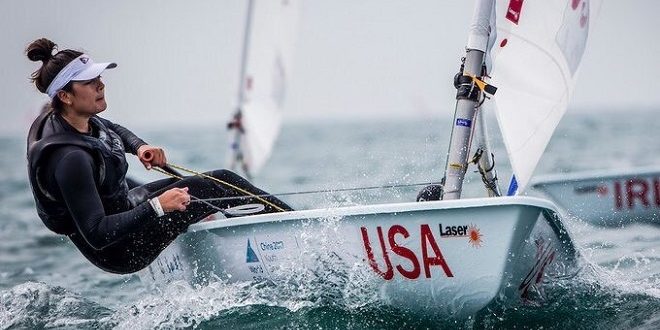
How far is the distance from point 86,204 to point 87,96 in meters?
0.42

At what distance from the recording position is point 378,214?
3533 mm

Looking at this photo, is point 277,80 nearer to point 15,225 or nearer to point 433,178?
A: point 433,178

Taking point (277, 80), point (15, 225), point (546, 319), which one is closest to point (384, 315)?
point (546, 319)

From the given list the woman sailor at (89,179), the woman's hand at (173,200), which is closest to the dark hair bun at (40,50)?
the woman sailor at (89,179)

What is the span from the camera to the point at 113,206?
3826mm

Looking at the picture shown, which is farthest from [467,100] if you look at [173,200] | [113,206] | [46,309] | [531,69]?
[46,309]

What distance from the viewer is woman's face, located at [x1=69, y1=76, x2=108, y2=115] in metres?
3.65

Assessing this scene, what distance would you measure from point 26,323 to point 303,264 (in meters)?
1.36

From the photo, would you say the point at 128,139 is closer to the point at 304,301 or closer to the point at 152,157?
the point at 152,157

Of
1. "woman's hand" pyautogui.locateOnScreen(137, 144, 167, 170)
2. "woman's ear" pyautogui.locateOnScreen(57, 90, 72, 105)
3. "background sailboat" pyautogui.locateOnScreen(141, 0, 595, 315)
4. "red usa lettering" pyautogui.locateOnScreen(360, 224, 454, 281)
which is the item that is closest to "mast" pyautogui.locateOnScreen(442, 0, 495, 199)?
"background sailboat" pyautogui.locateOnScreen(141, 0, 595, 315)

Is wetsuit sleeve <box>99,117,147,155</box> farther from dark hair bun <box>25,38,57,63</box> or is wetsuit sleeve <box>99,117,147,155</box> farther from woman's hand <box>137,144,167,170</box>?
dark hair bun <box>25,38,57,63</box>

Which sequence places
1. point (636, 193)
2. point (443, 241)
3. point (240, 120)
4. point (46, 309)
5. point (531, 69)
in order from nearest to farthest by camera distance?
point (443, 241)
point (531, 69)
point (46, 309)
point (636, 193)
point (240, 120)

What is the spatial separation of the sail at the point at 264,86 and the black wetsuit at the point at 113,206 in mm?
4226

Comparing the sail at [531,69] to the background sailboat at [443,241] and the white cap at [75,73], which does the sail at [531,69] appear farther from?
the white cap at [75,73]
